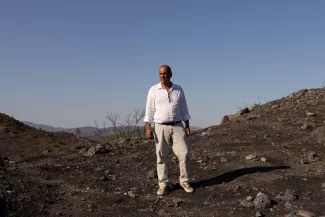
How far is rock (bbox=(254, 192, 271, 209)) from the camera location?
15.6 ft

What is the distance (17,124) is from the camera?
2025 cm

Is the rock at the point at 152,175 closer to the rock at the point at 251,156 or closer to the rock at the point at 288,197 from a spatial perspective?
the rock at the point at 251,156

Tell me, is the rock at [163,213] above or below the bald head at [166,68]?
below

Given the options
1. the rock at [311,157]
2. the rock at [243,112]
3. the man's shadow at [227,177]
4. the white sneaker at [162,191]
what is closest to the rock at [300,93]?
the rock at [243,112]

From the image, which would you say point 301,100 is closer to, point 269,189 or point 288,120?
point 288,120

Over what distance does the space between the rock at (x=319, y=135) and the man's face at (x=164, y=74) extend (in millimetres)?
4150

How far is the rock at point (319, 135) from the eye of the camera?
766 cm

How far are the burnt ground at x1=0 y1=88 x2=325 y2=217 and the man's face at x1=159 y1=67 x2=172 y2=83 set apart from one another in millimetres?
1677

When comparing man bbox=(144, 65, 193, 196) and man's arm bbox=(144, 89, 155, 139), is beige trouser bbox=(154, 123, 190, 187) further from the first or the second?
man's arm bbox=(144, 89, 155, 139)

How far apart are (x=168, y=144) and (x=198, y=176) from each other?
1.19 meters

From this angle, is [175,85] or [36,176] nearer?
[175,85]

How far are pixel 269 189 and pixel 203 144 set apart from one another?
3.18m

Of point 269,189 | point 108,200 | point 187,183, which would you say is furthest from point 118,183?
point 269,189

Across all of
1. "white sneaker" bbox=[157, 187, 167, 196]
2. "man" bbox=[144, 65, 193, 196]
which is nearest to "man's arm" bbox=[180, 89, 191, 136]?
"man" bbox=[144, 65, 193, 196]
